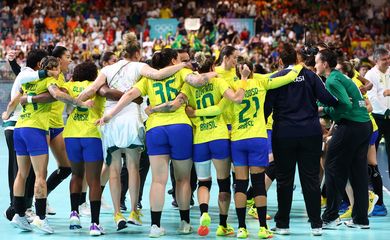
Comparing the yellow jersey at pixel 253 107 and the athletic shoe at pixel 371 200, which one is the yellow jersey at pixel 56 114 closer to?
the yellow jersey at pixel 253 107

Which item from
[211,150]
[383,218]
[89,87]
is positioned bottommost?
[383,218]

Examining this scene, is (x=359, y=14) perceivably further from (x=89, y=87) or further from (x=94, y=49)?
(x=89, y=87)

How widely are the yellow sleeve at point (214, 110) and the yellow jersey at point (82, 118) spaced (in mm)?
1155

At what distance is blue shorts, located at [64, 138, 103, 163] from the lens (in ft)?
29.4

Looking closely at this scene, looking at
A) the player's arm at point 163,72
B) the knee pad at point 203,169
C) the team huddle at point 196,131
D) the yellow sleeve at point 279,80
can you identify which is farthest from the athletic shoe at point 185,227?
the yellow sleeve at point 279,80

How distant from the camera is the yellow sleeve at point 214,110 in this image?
878 cm

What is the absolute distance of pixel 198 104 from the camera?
8.90m

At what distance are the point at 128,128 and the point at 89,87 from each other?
2.03 ft

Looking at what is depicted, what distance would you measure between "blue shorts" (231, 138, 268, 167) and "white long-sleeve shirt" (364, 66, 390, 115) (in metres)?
2.95

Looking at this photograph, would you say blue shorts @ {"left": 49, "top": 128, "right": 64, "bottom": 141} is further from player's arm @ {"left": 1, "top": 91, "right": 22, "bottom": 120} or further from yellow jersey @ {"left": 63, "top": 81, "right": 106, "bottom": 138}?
yellow jersey @ {"left": 63, "top": 81, "right": 106, "bottom": 138}

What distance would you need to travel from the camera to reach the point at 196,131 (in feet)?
29.3

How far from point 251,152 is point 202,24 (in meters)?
20.2

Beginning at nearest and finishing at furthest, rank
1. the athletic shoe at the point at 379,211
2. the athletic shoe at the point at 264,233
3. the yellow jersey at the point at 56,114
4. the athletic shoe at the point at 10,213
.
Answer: the athletic shoe at the point at 264,233 → the athletic shoe at the point at 10,213 → the yellow jersey at the point at 56,114 → the athletic shoe at the point at 379,211

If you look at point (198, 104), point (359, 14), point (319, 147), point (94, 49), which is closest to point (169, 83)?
point (198, 104)
